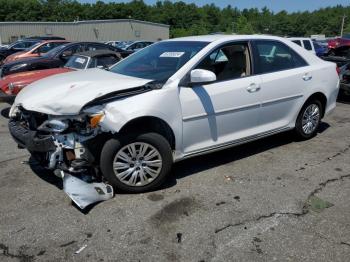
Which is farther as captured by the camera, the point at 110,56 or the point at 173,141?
the point at 110,56

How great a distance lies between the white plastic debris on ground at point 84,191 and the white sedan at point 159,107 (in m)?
0.10

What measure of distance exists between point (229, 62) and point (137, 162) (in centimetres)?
179

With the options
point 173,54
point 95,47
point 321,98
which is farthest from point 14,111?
point 95,47

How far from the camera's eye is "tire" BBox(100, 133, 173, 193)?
3.89m

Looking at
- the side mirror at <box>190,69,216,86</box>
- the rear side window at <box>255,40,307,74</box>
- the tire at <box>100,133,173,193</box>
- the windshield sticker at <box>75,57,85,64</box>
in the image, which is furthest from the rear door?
the windshield sticker at <box>75,57,85,64</box>

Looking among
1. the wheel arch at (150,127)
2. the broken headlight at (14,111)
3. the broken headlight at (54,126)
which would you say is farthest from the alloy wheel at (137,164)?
the broken headlight at (14,111)

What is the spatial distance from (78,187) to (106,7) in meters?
103

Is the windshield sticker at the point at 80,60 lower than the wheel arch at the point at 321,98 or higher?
higher

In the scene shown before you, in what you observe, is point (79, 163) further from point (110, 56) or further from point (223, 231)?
point (110, 56)

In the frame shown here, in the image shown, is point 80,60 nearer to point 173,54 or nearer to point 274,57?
point 173,54

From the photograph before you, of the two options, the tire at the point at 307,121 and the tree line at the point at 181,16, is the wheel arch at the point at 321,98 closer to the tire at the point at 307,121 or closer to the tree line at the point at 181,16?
the tire at the point at 307,121

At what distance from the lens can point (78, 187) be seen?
12.8 feet

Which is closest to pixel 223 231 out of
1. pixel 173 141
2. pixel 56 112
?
pixel 173 141

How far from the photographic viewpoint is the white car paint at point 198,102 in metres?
3.87
